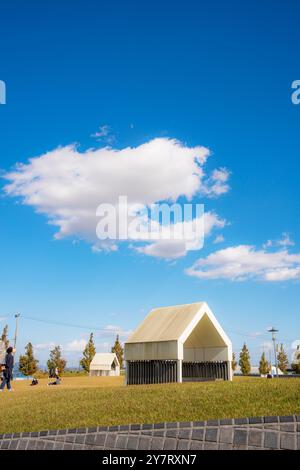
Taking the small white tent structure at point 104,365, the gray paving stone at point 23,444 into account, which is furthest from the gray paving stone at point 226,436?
the small white tent structure at point 104,365

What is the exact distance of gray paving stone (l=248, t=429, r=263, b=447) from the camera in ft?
30.8

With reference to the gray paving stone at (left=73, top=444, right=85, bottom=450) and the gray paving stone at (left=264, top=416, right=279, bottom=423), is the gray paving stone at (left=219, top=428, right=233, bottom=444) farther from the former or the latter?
the gray paving stone at (left=73, top=444, right=85, bottom=450)

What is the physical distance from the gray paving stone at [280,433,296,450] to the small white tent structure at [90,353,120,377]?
73.4 m

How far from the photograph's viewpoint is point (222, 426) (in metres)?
10.0

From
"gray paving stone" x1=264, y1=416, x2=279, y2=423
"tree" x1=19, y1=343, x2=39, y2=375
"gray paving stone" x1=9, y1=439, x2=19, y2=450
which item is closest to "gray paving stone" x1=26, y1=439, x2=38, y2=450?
"gray paving stone" x1=9, y1=439, x2=19, y2=450

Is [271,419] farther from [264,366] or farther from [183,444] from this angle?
[264,366]

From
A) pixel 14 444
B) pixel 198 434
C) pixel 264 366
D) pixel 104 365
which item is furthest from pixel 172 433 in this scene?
pixel 264 366

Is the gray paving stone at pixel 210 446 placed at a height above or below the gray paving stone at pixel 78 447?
above

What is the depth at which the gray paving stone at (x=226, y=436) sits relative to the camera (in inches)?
383

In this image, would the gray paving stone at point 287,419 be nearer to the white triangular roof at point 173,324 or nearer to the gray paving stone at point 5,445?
the gray paving stone at point 5,445
